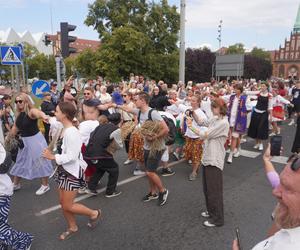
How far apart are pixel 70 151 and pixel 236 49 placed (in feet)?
308

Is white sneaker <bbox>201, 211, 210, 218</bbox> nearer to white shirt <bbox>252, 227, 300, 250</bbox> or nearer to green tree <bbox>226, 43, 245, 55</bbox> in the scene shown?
white shirt <bbox>252, 227, 300, 250</bbox>

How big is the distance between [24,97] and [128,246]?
2.88 meters

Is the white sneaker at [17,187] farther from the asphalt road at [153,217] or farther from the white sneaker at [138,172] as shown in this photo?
the white sneaker at [138,172]

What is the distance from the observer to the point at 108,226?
392 cm

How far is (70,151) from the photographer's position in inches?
128

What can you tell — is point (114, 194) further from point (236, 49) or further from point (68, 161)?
point (236, 49)

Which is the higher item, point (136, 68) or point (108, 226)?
point (136, 68)

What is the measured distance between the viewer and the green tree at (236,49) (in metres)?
87.2

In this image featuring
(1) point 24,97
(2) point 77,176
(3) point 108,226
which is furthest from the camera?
(1) point 24,97

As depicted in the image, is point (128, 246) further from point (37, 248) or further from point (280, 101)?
point (280, 101)

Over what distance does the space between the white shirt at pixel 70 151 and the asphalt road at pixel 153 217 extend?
100 centimetres

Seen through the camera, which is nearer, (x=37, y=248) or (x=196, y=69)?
(x=37, y=248)

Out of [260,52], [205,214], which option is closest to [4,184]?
[205,214]

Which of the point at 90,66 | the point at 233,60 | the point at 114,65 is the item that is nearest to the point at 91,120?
the point at 233,60
